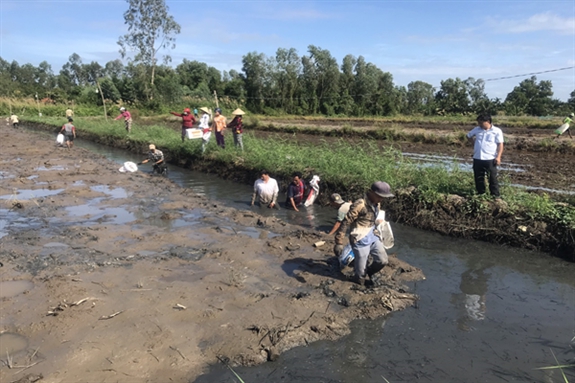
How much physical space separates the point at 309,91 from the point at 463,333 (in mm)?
46205

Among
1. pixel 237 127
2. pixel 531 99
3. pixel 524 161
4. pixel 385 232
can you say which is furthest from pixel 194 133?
pixel 531 99

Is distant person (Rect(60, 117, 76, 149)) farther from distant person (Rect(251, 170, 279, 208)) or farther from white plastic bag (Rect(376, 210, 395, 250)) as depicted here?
white plastic bag (Rect(376, 210, 395, 250))

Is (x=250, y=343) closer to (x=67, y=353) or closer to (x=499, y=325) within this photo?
(x=67, y=353)

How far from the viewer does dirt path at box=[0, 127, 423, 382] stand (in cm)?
382

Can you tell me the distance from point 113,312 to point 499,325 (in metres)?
4.17

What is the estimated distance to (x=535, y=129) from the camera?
25.1m

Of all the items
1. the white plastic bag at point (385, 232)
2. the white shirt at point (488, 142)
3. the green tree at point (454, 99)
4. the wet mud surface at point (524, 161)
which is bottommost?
the white plastic bag at point (385, 232)

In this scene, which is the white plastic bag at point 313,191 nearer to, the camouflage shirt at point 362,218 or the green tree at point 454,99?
the camouflage shirt at point 362,218

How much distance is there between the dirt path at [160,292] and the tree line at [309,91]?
35.8 metres

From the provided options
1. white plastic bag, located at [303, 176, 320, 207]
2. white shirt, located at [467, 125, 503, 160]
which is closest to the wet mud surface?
white shirt, located at [467, 125, 503, 160]

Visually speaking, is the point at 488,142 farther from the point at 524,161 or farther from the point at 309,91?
the point at 309,91

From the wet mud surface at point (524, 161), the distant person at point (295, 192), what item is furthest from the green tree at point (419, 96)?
the distant person at point (295, 192)

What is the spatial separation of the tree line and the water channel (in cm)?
3630

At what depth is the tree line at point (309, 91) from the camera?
41.7 meters
